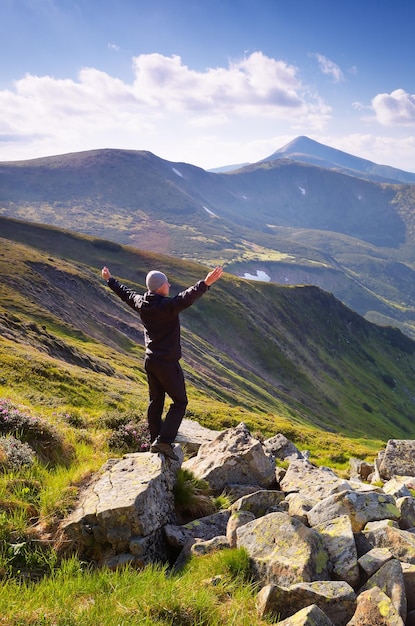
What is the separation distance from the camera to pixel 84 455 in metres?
10.5

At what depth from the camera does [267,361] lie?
363 ft

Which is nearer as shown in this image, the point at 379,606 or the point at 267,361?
the point at 379,606

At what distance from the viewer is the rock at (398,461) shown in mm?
22100

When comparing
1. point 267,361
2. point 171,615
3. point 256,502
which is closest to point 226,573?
point 171,615

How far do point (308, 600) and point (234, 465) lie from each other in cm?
515

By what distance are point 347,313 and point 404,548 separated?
559ft

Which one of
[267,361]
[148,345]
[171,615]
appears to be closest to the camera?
[171,615]

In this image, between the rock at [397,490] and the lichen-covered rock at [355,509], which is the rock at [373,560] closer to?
the lichen-covered rock at [355,509]

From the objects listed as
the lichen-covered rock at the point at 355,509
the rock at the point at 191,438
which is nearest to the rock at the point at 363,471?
the rock at the point at 191,438

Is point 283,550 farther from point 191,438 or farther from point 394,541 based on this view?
point 191,438

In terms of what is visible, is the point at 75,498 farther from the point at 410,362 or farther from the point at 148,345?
the point at 410,362

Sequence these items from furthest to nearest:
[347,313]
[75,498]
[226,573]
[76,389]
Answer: [347,313] < [76,389] < [75,498] < [226,573]

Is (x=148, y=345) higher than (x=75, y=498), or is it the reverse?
(x=148, y=345)

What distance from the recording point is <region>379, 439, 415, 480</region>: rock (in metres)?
22.1
